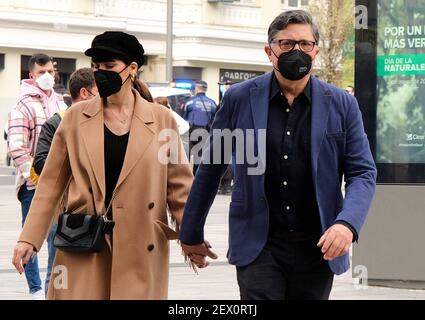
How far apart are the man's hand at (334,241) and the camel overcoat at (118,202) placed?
132 cm

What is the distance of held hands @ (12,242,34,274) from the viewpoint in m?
6.48

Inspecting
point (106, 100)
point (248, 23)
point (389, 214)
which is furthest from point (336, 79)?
point (106, 100)

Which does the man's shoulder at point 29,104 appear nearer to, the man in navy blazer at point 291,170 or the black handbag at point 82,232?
the black handbag at point 82,232

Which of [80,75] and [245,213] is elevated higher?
[80,75]

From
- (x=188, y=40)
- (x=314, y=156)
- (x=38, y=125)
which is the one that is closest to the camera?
(x=314, y=156)

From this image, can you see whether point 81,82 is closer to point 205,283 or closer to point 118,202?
point 118,202

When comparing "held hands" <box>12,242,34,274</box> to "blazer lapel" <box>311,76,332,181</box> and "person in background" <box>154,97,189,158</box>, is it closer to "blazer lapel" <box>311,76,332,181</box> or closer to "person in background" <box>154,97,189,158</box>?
"blazer lapel" <box>311,76,332,181</box>

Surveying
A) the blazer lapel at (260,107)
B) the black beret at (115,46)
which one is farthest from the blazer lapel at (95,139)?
the blazer lapel at (260,107)

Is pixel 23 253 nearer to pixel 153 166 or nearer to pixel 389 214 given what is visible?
pixel 153 166

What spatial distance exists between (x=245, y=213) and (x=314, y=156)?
41cm

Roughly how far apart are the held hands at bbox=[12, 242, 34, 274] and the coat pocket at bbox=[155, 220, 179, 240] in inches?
25.6

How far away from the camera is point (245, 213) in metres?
5.87

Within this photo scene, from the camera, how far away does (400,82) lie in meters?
11.5
